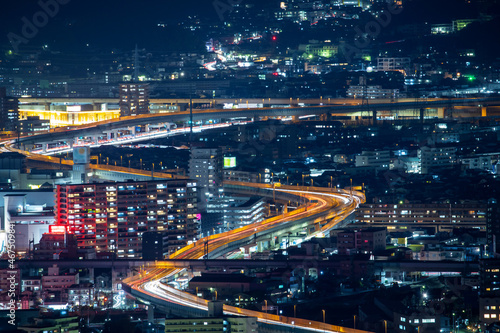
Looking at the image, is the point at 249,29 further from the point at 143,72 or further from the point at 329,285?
the point at 329,285

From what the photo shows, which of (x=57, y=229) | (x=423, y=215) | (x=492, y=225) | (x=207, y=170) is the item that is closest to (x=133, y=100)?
(x=207, y=170)

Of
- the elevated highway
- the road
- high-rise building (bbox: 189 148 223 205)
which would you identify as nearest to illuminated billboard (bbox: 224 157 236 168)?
the road

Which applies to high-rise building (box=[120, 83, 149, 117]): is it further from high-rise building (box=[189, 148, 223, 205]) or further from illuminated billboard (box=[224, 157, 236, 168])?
high-rise building (box=[189, 148, 223, 205])

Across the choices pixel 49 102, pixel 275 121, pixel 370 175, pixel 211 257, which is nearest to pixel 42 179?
pixel 370 175

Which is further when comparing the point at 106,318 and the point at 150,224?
the point at 150,224

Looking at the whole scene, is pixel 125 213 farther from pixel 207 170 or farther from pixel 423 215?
pixel 207 170

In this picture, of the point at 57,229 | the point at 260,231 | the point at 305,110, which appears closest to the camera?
the point at 57,229

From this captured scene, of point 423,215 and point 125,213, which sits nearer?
point 125,213

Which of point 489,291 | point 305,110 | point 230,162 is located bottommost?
point 489,291
